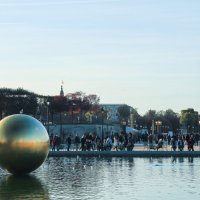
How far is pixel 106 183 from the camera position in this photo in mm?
19953

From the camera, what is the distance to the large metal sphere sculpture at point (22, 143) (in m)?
20.8

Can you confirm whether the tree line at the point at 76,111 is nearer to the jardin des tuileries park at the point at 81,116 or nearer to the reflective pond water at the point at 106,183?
the jardin des tuileries park at the point at 81,116

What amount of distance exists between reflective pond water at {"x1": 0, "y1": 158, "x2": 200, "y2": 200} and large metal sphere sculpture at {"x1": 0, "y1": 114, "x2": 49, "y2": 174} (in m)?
0.66

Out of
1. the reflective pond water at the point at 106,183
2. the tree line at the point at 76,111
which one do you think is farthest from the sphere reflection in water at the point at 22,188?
the tree line at the point at 76,111

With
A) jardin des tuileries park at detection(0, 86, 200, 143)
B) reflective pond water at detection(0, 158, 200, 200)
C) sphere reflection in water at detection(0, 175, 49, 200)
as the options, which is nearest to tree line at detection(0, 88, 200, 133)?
jardin des tuileries park at detection(0, 86, 200, 143)

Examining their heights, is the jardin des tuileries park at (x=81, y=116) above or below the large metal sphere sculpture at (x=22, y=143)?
above

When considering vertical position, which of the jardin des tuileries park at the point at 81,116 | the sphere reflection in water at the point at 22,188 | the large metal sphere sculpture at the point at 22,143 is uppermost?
the jardin des tuileries park at the point at 81,116

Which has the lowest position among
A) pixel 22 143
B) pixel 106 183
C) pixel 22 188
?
pixel 22 188

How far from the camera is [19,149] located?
68.1ft

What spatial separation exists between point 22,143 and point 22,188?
2.17 metres

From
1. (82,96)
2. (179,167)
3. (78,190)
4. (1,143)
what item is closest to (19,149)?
(1,143)

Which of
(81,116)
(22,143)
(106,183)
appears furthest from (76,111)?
(106,183)

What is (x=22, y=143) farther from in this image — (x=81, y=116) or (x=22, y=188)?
(x=81, y=116)

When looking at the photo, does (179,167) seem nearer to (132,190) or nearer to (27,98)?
(132,190)
